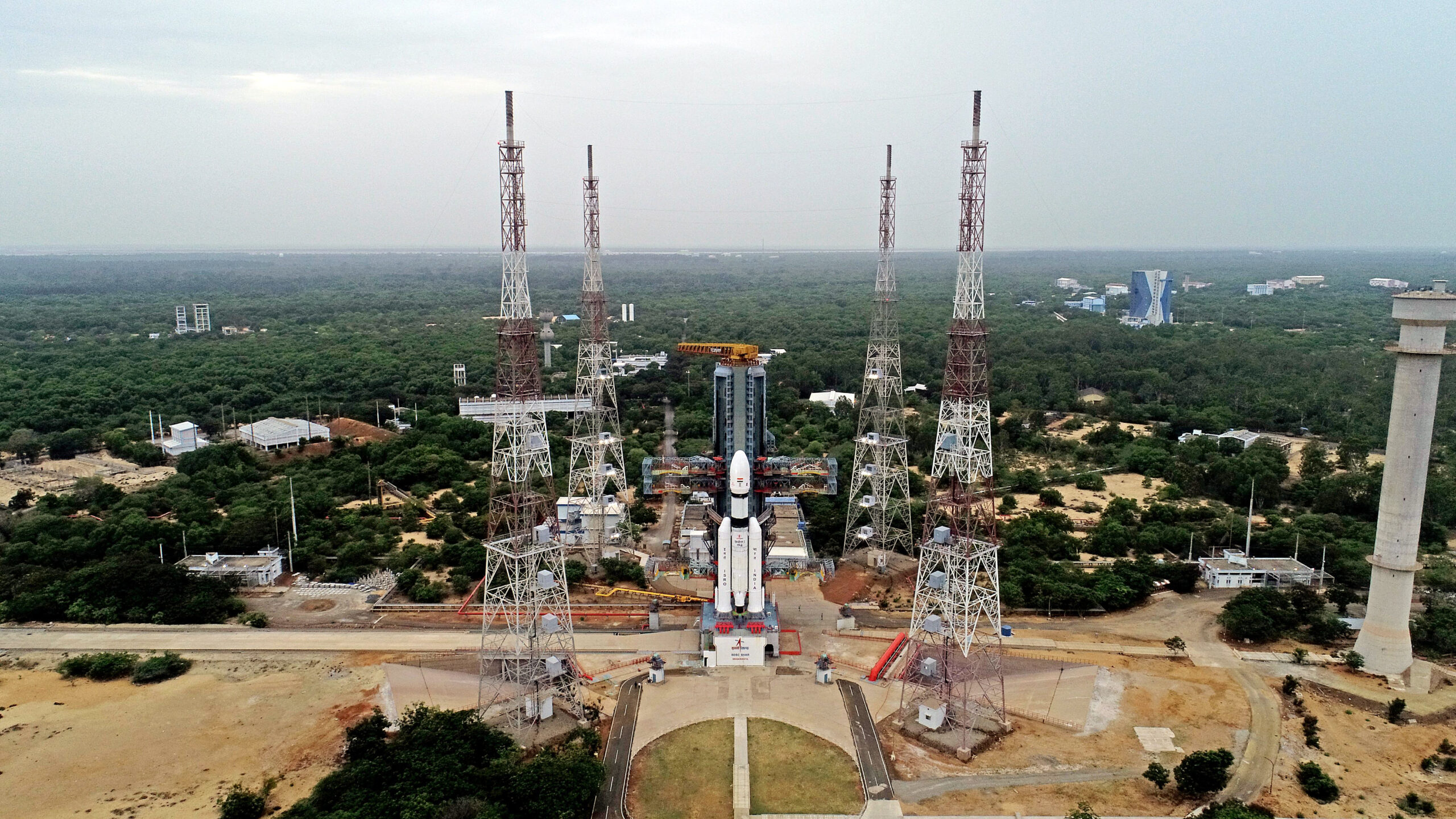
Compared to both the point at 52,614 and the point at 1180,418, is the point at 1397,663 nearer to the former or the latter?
the point at 1180,418

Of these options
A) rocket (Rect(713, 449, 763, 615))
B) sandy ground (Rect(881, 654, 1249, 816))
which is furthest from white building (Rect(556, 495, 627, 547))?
sandy ground (Rect(881, 654, 1249, 816))

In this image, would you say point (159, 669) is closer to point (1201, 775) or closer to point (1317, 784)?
point (1201, 775)

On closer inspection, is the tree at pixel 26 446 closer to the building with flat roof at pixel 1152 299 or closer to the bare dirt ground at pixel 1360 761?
the bare dirt ground at pixel 1360 761

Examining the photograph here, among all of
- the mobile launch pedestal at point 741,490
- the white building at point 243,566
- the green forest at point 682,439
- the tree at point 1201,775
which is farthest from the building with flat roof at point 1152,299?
the white building at point 243,566

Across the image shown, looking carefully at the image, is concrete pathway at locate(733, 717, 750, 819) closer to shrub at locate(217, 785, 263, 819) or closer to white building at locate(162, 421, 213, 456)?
shrub at locate(217, 785, 263, 819)

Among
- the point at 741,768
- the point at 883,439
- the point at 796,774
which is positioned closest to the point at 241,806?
the point at 741,768

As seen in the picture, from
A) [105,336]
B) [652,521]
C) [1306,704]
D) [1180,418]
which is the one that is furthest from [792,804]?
[105,336]

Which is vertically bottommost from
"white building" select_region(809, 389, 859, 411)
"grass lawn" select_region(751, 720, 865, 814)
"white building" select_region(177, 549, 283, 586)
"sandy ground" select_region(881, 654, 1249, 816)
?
"grass lawn" select_region(751, 720, 865, 814)
